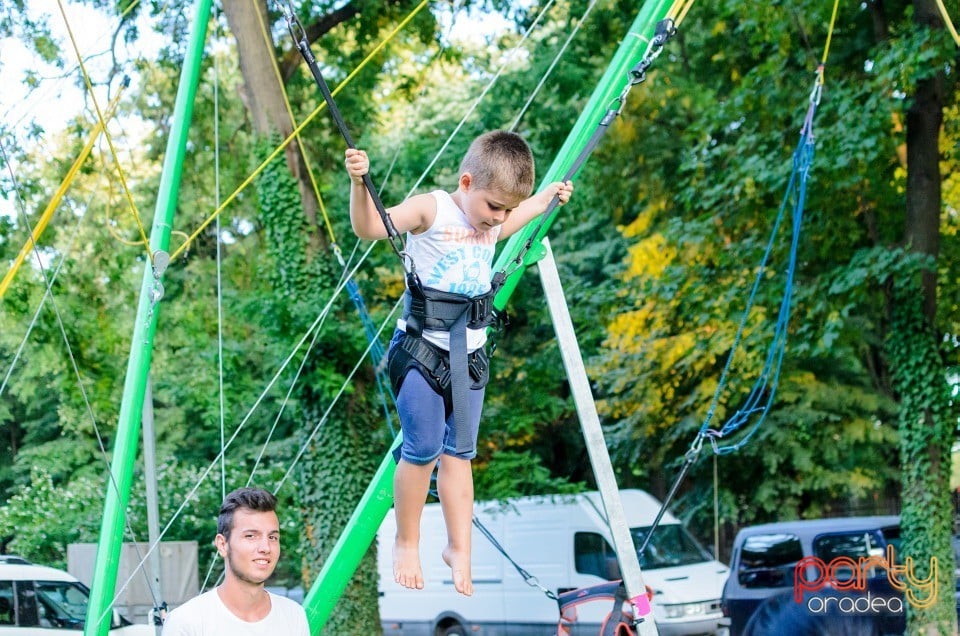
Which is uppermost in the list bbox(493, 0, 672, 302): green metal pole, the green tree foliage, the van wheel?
the green tree foliage

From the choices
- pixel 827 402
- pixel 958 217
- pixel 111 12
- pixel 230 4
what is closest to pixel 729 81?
pixel 958 217

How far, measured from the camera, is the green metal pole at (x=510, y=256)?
13.6ft

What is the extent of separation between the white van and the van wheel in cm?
1

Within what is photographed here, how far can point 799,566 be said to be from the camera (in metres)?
9.27

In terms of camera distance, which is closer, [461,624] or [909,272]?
[909,272]

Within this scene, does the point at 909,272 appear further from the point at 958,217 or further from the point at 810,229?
the point at 958,217

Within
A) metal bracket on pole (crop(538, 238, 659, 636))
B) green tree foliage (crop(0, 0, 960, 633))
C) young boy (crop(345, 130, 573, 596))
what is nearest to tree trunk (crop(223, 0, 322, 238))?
green tree foliage (crop(0, 0, 960, 633))

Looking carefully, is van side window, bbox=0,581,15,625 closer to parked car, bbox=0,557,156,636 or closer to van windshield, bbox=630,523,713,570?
parked car, bbox=0,557,156,636

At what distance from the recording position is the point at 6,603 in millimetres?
8367

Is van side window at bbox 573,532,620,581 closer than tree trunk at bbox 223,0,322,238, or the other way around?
tree trunk at bbox 223,0,322,238

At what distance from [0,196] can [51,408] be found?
1084cm

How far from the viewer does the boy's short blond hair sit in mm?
2959

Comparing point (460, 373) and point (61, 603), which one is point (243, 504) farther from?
point (61, 603)

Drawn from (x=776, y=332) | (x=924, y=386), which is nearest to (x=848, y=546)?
(x=924, y=386)
